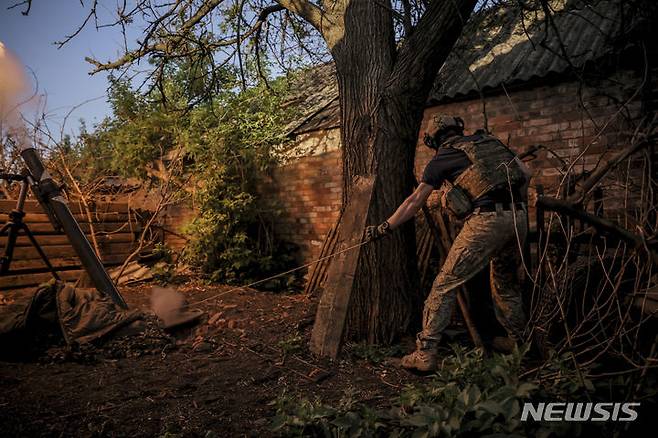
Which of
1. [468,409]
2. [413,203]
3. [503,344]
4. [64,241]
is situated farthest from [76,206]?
[468,409]

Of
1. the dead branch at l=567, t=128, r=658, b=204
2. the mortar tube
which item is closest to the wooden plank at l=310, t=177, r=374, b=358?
the dead branch at l=567, t=128, r=658, b=204

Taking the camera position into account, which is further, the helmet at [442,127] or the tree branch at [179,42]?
the tree branch at [179,42]

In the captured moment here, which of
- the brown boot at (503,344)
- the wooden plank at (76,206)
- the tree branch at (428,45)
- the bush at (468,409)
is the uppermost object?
the tree branch at (428,45)

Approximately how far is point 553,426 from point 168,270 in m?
6.50

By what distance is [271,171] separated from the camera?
→ 737 cm

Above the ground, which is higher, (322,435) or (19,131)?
(19,131)

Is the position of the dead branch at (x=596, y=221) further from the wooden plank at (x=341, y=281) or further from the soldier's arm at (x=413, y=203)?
the wooden plank at (x=341, y=281)

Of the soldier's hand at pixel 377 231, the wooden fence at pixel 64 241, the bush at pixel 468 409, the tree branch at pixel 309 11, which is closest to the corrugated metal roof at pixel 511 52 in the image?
the tree branch at pixel 309 11

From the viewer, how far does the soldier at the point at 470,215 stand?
2.92 meters

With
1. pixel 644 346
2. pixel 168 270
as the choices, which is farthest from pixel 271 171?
pixel 644 346

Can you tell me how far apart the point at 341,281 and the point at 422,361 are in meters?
0.86

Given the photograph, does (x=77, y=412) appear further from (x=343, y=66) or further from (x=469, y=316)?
(x=343, y=66)

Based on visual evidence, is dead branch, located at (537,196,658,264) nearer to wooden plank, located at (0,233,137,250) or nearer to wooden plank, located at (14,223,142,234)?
wooden plank, located at (0,233,137,250)

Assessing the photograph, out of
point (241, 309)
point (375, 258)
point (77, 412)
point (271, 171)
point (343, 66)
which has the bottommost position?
point (241, 309)
